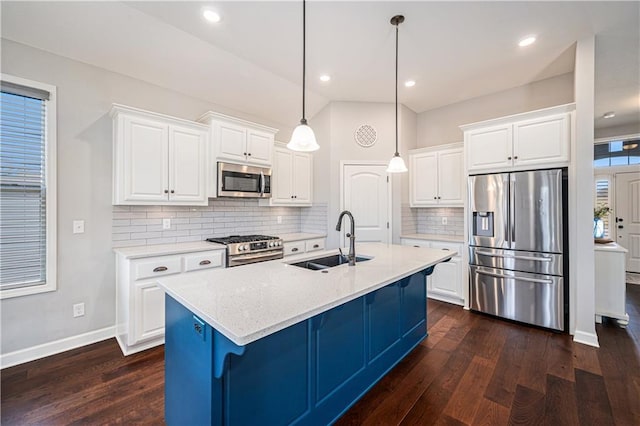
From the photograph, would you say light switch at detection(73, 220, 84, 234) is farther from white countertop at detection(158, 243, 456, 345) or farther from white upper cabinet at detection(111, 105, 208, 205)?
white countertop at detection(158, 243, 456, 345)

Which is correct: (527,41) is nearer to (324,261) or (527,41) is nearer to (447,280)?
(447,280)

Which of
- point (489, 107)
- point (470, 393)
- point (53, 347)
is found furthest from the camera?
point (489, 107)

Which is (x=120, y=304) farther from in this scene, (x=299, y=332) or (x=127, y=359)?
(x=299, y=332)

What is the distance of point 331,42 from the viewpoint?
289cm

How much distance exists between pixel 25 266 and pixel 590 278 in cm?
530

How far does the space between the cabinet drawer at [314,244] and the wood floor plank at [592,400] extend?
303 centimetres

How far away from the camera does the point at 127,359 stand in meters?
2.46

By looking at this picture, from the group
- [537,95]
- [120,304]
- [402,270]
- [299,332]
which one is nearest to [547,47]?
[537,95]

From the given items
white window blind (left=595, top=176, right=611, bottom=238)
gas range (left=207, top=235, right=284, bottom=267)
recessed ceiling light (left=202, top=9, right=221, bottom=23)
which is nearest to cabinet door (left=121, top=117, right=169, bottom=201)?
gas range (left=207, top=235, right=284, bottom=267)

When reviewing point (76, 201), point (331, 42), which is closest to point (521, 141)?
point (331, 42)

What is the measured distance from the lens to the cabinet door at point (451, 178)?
158 inches

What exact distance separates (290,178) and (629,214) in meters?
6.31

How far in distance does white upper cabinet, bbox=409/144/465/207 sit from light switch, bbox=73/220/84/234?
4.26 metres

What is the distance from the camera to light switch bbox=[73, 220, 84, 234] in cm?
266
